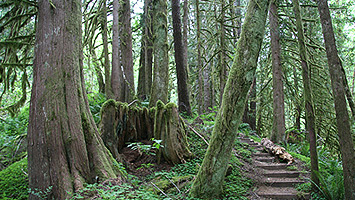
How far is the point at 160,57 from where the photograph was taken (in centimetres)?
770

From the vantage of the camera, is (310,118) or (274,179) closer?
(310,118)

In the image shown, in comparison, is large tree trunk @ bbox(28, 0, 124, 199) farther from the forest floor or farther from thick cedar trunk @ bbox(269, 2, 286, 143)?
thick cedar trunk @ bbox(269, 2, 286, 143)

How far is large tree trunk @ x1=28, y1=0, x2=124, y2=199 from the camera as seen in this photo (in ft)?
→ 12.3

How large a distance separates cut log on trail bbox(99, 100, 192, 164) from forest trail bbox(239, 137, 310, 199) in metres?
2.03

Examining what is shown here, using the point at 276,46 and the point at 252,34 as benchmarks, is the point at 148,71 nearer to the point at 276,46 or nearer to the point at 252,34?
the point at 276,46

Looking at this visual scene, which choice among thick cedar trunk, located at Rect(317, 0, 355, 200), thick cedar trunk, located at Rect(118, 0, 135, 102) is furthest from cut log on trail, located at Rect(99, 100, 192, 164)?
thick cedar trunk, located at Rect(317, 0, 355, 200)

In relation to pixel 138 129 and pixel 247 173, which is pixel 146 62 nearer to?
pixel 138 129

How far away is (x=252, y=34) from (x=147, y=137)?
4160 millimetres

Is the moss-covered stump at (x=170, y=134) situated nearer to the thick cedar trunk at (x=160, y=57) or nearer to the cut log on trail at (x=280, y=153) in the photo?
the thick cedar trunk at (x=160, y=57)

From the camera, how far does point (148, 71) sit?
11.6 meters

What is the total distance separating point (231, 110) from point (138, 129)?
3.36 metres

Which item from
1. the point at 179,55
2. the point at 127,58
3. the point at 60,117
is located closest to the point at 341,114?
the point at 60,117

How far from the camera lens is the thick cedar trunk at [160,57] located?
7.51m

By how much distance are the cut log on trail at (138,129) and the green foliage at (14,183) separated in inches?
71.0
